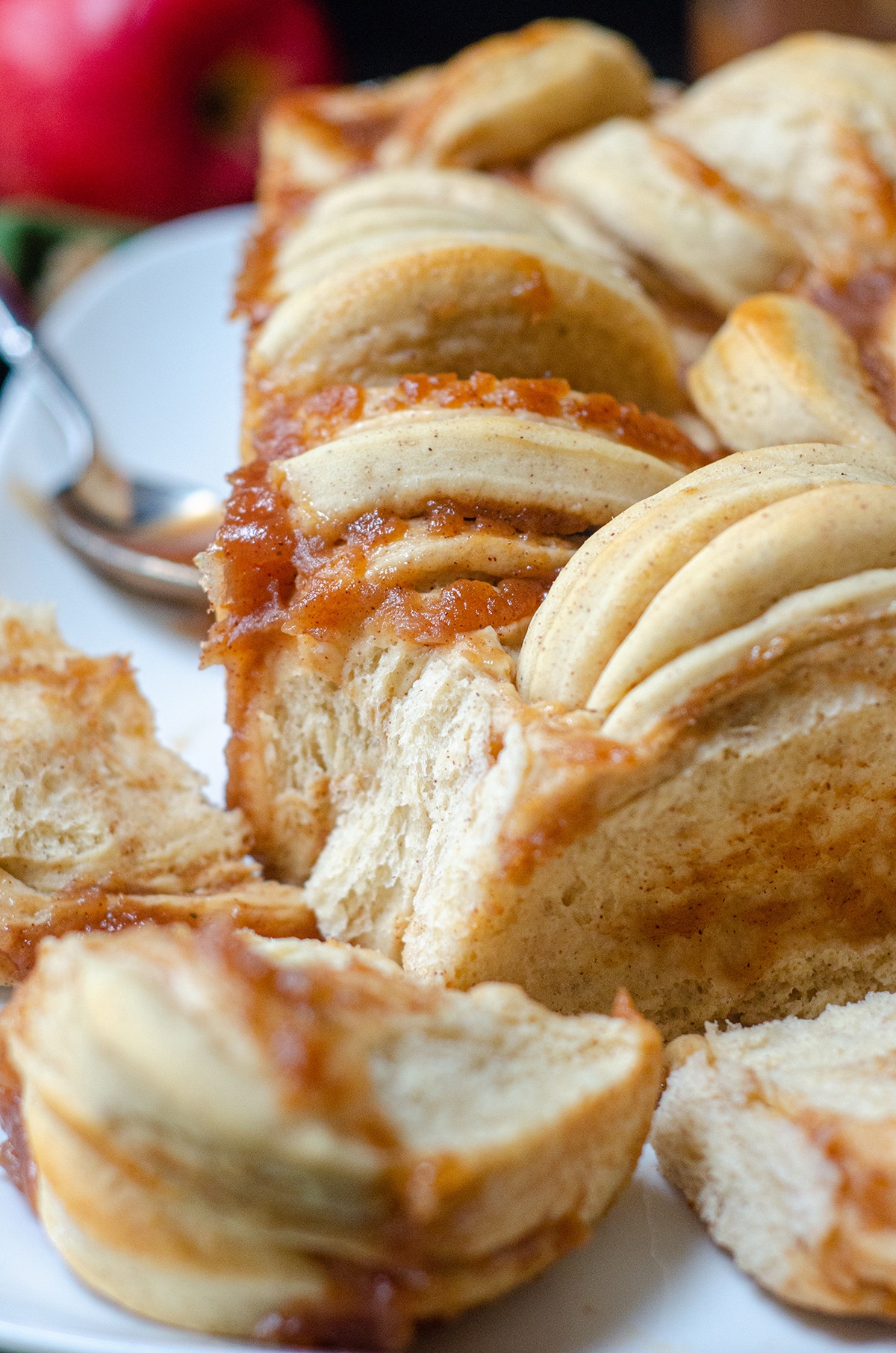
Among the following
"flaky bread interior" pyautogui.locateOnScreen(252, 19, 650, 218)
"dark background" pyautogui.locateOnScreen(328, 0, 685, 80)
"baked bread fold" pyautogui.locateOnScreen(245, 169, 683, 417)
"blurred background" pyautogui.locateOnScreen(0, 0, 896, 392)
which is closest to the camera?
"baked bread fold" pyautogui.locateOnScreen(245, 169, 683, 417)

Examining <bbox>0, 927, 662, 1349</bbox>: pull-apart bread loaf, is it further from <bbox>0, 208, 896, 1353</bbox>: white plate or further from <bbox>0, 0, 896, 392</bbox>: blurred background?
<bbox>0, 0, 896, 392</bbox>: blurred background

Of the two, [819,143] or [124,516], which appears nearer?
[819,143]

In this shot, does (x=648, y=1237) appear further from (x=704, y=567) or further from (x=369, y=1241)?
(x=704, y=567)

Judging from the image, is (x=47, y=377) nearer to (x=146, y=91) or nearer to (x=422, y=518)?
(x=146, y=91)

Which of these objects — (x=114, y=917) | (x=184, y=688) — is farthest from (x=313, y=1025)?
(x=184, y=688)

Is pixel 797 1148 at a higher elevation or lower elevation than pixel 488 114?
lower

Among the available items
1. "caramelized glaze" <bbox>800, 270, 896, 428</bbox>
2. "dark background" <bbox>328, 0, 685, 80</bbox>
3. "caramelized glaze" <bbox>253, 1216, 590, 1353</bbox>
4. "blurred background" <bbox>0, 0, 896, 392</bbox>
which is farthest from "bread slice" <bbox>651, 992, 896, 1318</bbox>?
"dark background" <bbox>328, 0, 685, 80</bbox>

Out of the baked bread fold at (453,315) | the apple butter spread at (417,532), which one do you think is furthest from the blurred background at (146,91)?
the apple butter spread at (417,532)

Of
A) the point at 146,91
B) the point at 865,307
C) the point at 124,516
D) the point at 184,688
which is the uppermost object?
the point at 146,91
